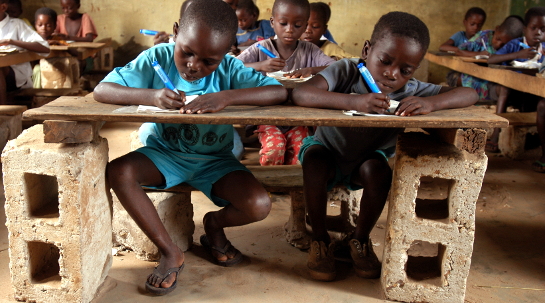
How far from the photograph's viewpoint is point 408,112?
1.72 meters

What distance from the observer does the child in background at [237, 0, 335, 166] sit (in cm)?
315

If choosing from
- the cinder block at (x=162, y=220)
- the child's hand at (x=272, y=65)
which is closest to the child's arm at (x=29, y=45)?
the child's hand at (x=272, y=65)

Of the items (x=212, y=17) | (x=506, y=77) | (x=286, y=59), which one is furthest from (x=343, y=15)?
(x=212, y=17)

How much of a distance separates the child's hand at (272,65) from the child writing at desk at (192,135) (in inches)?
41.9

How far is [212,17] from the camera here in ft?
6.19

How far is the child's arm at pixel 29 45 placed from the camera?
416cm

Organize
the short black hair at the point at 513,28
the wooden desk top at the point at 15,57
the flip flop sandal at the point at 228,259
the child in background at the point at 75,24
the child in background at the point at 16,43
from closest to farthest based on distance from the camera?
the flip flop sandal at the point at 228,259 < the wooden desk top at the point at 15,57 < the child in background at the point at 16,43 < the short black hair at the point at 513,28 < the child in background at the point at 75,24

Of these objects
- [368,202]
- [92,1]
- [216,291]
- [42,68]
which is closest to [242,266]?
[216,291]

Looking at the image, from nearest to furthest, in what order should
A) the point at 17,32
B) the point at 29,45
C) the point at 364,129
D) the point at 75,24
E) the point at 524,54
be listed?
the point at 364,129
the point at 524,54
the point at 29,45
the point at 17,32
the point at 75,24

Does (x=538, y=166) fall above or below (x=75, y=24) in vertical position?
below

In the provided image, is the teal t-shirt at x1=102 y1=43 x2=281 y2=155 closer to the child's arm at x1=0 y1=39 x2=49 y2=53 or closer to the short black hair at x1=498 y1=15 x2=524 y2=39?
the child's arm at x1=0 y1=39 x2=49 y2=53

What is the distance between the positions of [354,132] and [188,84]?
0.70m

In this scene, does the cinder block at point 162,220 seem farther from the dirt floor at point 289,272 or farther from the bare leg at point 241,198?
the bare leg at point 241,198

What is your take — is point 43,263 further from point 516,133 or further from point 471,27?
point 471,27
